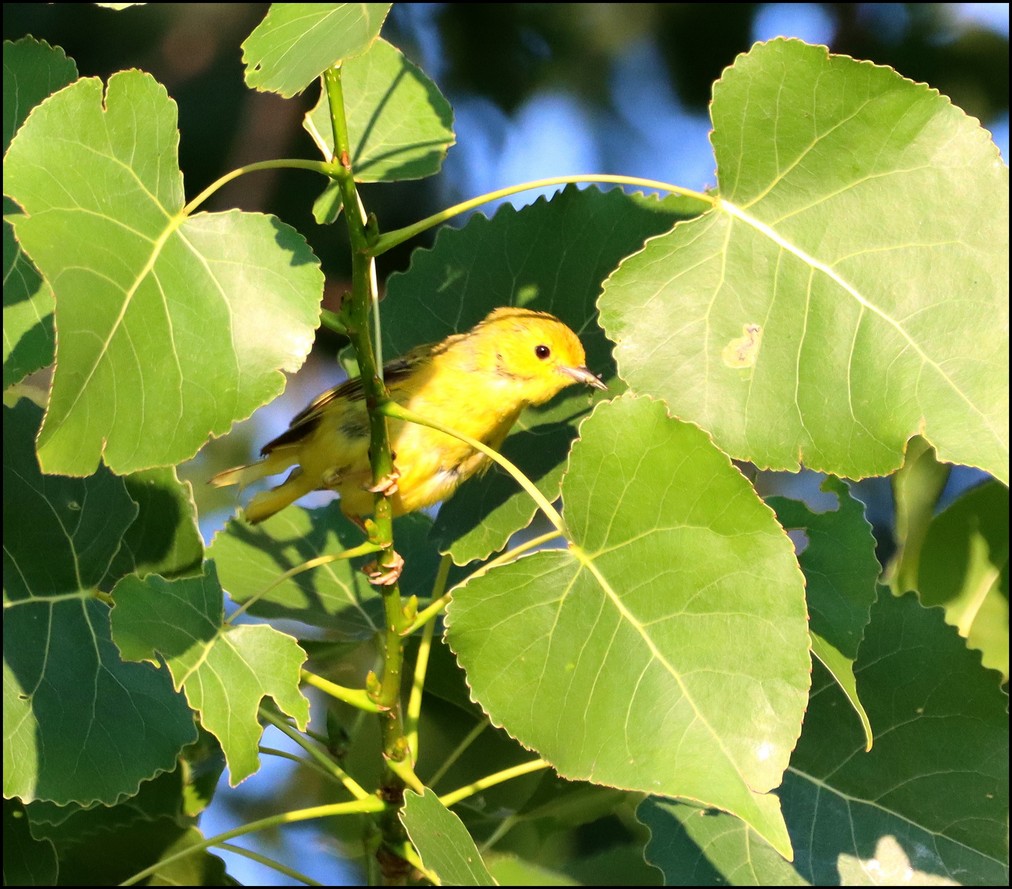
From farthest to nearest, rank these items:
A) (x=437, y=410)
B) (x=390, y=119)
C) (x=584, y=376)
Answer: (x=437, y=410) → (x=584, y=376) → (x=390, y=119)

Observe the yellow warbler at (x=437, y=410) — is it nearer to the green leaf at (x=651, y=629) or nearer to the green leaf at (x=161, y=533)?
the green leaf at (x=161, y=533)

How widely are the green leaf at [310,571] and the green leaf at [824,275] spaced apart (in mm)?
1268

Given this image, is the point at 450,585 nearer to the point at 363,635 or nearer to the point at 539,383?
the point at 363,635

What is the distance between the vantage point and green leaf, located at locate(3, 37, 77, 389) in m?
2.08

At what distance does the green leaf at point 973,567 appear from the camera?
122 inches

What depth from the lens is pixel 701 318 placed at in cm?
194

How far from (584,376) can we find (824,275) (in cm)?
92

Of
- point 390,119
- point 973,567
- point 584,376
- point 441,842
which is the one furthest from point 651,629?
point 973,567

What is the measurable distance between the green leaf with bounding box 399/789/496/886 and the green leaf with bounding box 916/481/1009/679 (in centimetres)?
172

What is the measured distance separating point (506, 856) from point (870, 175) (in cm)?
180

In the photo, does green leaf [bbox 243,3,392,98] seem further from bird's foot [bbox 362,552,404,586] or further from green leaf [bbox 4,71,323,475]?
bird's foot [bbox 362,552,404,586]

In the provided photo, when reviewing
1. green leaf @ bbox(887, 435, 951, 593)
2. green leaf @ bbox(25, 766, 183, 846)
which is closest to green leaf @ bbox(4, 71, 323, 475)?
green leaf @ bbox(25, 766, 183, 846)

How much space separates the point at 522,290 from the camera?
268cm

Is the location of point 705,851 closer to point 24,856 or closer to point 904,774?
point 904,774
